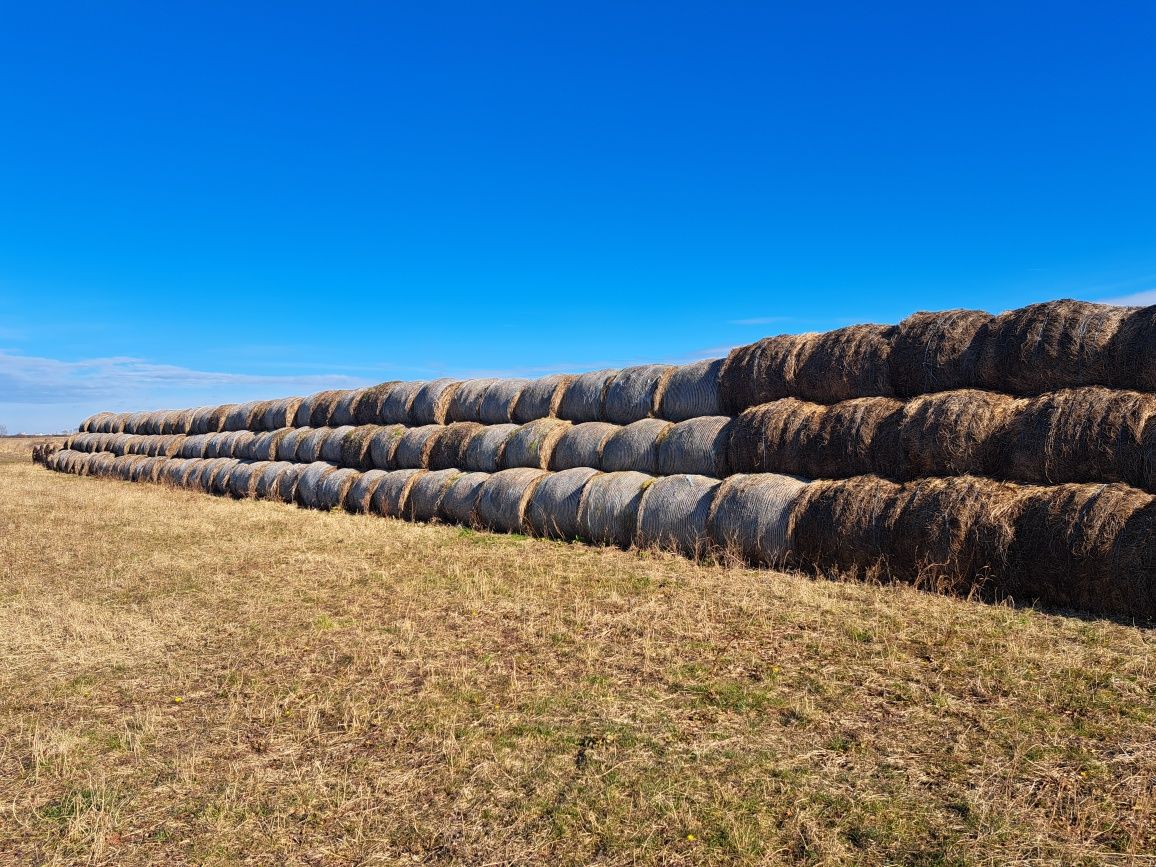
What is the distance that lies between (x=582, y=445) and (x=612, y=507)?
5.68 feet

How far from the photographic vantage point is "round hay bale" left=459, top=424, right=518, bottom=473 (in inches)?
528

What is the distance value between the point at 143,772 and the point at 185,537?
8726 millimetres

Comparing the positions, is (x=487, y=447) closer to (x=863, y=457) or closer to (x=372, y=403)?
(x=372, y=403)

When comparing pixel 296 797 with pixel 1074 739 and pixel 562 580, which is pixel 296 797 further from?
pixel 562 580

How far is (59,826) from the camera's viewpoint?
3643 mm

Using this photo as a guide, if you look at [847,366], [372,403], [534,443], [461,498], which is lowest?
[461,498]

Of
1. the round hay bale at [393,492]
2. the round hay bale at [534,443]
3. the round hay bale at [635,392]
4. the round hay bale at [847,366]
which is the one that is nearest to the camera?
the round hay bale at [847,366]

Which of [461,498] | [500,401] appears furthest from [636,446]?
[500,401]

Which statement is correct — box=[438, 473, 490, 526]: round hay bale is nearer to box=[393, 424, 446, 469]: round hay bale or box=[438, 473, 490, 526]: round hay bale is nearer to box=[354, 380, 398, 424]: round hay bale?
box=[393, 424, 446, 469]: round hay bale

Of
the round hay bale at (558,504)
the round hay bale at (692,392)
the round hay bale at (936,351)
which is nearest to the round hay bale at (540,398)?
the round hay bale at (558,504)

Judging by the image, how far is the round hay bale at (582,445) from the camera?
39.4 ft

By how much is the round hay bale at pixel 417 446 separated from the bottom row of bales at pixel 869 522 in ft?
3.16

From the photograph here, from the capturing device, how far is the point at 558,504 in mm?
11539

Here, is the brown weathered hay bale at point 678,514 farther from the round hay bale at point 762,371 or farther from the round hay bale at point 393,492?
the round hay bale at point 393,492
